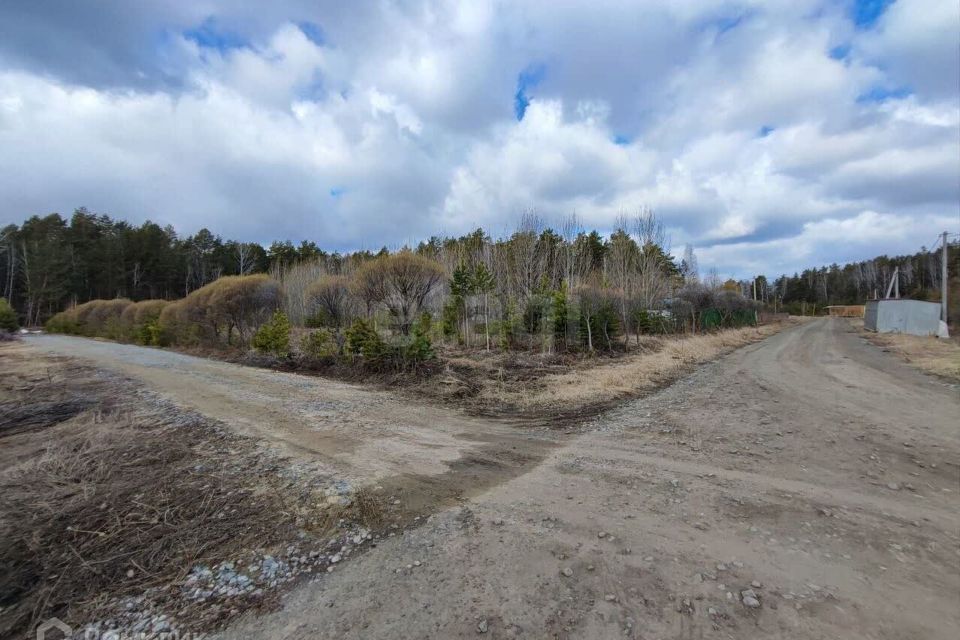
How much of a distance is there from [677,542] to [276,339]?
50.5 feet

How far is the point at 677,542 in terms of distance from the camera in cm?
315

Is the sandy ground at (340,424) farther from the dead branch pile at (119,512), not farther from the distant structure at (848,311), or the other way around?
the distant structure at (848,311)

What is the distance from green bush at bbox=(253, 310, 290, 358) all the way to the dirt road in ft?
31.4

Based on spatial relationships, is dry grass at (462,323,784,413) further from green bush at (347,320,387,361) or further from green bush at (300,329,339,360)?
green bush at (300,329,339,360)

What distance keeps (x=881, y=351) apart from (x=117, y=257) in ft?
242

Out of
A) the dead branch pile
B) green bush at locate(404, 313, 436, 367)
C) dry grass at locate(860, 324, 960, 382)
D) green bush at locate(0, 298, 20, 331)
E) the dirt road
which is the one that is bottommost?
dry grass at locate(860, 324, 960, 382)

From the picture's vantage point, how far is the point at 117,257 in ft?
169

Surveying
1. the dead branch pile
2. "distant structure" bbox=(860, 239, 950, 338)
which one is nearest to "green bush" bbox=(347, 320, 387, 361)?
the dead branch pile

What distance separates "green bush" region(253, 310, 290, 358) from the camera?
600 inches

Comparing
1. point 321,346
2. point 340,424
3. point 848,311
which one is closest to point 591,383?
point 340,424

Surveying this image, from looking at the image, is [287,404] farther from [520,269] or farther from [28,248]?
[28,248]

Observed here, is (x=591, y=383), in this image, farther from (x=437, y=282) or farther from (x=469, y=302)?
(x=469, y=302)

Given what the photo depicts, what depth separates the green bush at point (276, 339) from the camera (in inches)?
600

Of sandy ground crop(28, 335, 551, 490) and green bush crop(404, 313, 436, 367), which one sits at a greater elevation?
green bush crop(404, 313, 436, 367)
